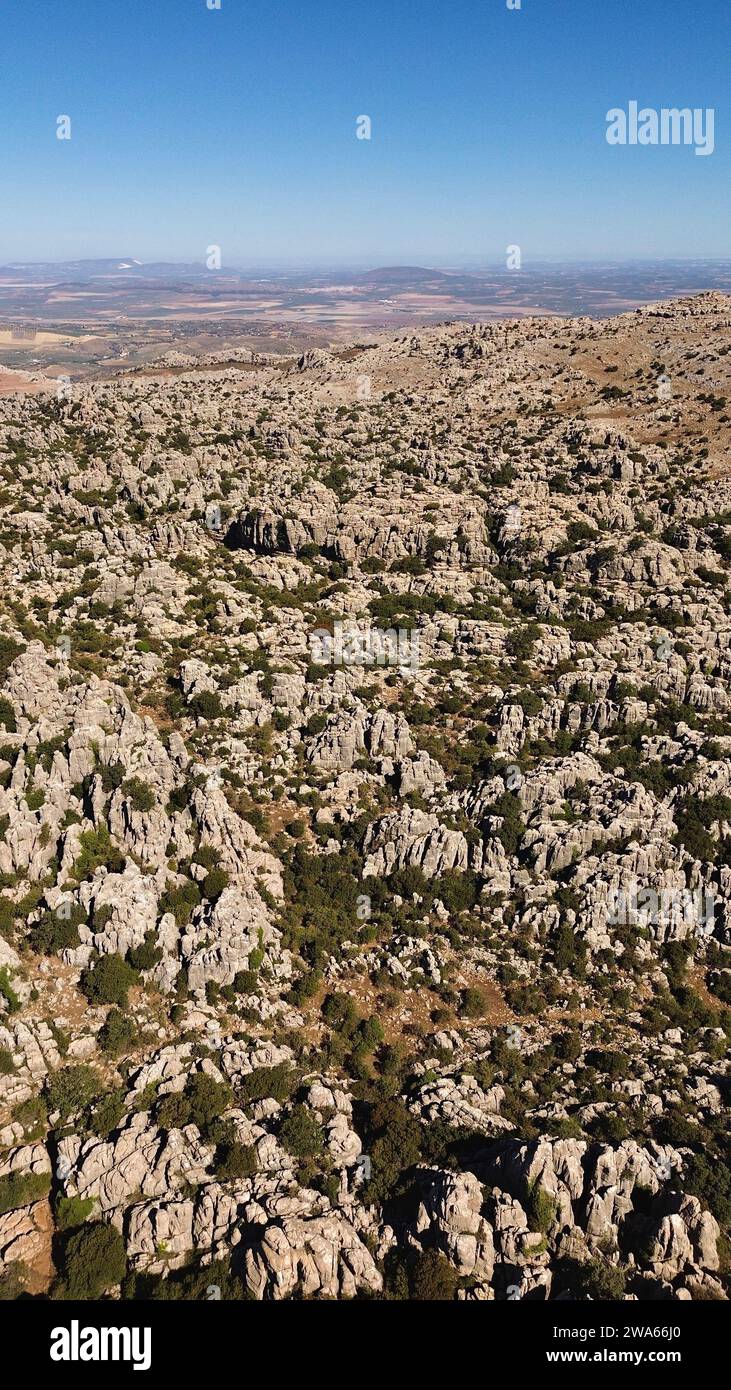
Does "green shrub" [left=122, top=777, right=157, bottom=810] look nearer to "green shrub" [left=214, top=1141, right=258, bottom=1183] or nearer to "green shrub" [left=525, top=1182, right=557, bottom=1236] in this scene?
"green shrub" [left=214, top=1141, right=258, bottom=1183]

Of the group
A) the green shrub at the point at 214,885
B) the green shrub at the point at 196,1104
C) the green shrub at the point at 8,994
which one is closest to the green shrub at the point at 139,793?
the green shrub at the point at 214,885

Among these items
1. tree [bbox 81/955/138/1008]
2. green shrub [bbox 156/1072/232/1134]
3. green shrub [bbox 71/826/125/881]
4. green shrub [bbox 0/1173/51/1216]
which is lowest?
green shrub [bbox 0/1173/51/1216]

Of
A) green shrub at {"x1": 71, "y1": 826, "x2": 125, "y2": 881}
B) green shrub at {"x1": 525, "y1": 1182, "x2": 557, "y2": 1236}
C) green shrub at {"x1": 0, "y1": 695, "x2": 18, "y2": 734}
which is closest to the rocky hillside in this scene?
green shrub at {"x1": 525, "y1": 1182, "x2": 557, "y2": 1236}

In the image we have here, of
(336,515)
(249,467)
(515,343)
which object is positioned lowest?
(336,515)

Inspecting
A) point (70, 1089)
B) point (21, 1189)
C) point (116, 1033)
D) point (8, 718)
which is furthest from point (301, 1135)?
point (8, 718)

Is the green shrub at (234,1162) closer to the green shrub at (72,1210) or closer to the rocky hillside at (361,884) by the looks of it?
the rocky hillside at (361,884)

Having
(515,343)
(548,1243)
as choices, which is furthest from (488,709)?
(515,343)

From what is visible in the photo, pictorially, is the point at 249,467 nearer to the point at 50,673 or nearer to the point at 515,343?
the point at 50,673

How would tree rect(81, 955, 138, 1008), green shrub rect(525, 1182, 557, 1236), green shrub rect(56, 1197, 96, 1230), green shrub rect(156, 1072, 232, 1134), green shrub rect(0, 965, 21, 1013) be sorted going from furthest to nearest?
1. tree rect(81, 955, 138, 1008)
2. green shrub rect(0, 965, 21, 1013)
3. green shrub rect(156, 1072, 232, 1134)
4. green shrub rect(525, 1182, 557, 1236)
5. green shrub rect(56, 1197, 96, 1230)
